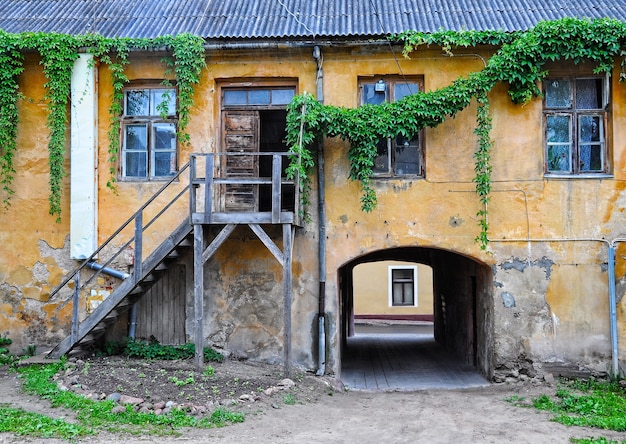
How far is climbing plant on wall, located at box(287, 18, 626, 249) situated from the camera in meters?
11.0

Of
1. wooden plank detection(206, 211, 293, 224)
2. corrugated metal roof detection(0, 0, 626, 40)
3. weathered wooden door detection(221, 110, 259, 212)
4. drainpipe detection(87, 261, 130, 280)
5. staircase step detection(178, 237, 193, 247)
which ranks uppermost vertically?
corrugated metal roof detection(0, 0, 626, 40)

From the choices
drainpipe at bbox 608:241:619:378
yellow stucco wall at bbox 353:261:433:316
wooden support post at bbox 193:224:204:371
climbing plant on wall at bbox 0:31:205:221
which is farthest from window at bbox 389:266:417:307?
wooden support post at bbox 193:224:204:371

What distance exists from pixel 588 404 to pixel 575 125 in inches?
185

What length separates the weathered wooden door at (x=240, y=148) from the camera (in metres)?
12.0

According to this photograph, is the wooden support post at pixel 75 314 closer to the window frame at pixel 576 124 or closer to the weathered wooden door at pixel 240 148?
the weathered wooden door at pixel 240 148

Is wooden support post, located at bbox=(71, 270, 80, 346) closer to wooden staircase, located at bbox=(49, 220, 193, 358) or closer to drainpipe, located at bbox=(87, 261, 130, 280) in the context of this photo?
wooden staircase, located at bbox=(49, 220, 193, 358)

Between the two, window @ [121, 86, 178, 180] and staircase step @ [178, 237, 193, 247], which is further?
window @ [121, 86, 178, 180]

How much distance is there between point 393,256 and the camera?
2006 cm

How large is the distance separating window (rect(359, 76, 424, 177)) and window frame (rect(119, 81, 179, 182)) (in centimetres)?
336

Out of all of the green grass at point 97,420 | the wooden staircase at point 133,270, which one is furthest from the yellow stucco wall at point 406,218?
the green grass at point 97,420

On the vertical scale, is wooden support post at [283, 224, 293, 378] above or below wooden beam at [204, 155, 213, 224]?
below

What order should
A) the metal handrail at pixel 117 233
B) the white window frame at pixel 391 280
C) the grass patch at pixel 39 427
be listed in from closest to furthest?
the grass patch at pixel 39 427
the metal handrail at pixel 117 233
the white window frame at pixel 391 280

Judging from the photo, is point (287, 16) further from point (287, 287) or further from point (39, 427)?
point (39, 427)

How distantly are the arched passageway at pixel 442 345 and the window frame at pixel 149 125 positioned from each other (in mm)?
4244
